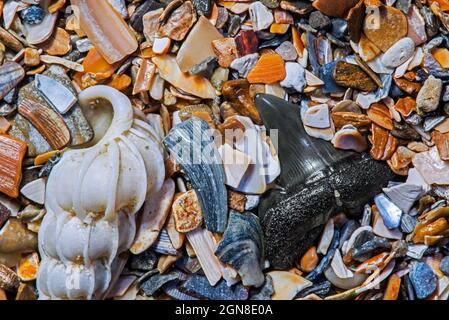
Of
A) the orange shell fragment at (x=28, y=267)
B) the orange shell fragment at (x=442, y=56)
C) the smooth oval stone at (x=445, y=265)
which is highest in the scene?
the orange shell fragment at (x=442, y=56)

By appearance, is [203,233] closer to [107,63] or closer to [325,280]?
[325,280]

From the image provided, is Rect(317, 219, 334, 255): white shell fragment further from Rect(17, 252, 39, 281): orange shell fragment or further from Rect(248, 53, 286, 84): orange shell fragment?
Rect(17, 252, 39, 281): orange shell fragment

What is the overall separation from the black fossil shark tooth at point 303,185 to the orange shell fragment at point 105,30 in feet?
0.81

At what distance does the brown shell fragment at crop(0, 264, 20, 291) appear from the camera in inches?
43.0

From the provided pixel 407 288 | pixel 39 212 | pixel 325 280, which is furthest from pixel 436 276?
pixel 39 212

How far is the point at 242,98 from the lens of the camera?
1.12 metres

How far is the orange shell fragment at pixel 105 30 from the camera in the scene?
1.13 meters

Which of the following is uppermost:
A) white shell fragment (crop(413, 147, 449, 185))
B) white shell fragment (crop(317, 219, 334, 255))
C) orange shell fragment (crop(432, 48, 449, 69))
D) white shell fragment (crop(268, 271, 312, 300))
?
orange shell fragment (crop(432, 48, 449, 69))

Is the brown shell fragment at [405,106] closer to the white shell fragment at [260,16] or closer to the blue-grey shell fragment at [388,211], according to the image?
the blue-grey shell fragment at [388,211]

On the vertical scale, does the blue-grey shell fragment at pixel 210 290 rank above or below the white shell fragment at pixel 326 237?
below

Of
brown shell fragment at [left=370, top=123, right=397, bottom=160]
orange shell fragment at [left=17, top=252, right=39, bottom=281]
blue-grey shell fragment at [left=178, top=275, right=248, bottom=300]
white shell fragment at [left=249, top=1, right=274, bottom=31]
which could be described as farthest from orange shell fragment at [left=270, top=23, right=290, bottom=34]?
orange shell fragment at [left=17, top=252, right=39, bottom=281]

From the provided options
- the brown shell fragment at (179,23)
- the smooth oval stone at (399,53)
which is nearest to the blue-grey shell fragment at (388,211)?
the smooth oval stone at (399,53)

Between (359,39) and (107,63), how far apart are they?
424 mm

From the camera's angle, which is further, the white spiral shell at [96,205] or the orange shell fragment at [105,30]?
the orange shell fragment at [105,30]
